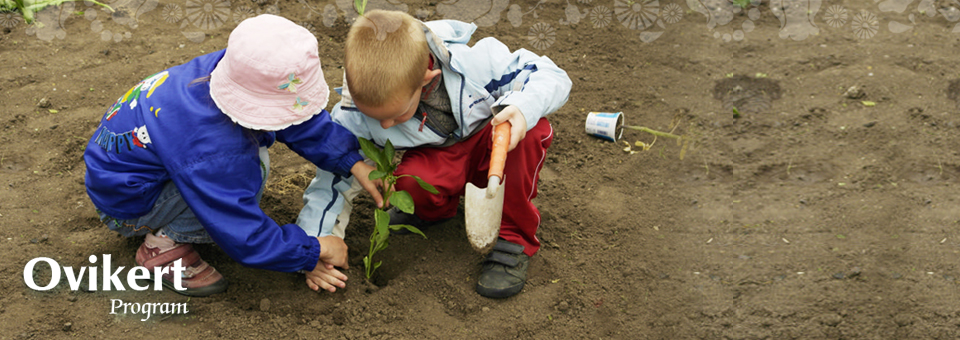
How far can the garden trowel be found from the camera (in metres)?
1.87

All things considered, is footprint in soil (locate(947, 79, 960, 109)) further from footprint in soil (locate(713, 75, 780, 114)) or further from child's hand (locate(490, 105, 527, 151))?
child's hand (locate(490, 105, 527, 151))

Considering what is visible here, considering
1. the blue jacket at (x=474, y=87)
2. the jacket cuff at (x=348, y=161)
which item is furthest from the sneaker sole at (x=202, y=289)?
the blue jacket at (x=474, y=87)

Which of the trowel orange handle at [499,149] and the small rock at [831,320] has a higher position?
the trowel orange handle at [499,149]

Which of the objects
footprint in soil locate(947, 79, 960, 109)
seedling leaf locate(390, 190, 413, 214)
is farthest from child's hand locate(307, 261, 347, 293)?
footprint in soil locate(947, 79, 960, 109)

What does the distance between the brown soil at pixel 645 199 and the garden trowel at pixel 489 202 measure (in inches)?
8.5

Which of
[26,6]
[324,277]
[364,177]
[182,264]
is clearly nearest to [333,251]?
[324,277]

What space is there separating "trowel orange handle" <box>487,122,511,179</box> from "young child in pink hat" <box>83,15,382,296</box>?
0.44 m

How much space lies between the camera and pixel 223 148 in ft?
5.92

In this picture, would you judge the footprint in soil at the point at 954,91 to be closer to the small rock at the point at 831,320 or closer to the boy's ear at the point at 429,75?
the small rock at the point at 831,320

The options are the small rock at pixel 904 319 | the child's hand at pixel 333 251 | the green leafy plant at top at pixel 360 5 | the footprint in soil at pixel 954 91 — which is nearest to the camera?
the small rock at pixel 904 319

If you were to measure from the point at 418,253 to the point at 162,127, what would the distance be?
0.93 metres

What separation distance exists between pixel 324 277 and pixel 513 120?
0.79m

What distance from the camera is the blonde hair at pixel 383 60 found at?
1.76m

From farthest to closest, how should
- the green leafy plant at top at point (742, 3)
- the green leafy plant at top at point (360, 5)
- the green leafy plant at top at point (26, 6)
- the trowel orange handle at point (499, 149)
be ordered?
the green leafy plant at top at point (742, 3) → the green leafy plant at top at point (26, 6) → the green leafy plant at top at point (360, 5) → the trowel orange handle at point (499, 149)
